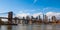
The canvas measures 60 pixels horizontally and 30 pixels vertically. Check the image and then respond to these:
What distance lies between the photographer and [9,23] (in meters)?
79.8

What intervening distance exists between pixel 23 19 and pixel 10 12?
A: 26.4 feet

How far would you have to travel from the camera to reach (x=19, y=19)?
268 ft

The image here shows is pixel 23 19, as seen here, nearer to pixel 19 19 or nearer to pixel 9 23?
pixel 19 19

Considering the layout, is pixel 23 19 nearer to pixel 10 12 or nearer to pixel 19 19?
pixel 19 19

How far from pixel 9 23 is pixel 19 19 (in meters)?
6.03

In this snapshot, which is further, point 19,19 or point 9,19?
point 19,19

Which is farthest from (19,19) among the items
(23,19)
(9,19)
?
(9,19)

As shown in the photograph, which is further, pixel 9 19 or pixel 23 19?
pixel 23 19

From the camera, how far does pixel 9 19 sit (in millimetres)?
75688

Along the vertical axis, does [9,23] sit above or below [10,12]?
below

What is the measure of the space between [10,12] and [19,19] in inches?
250

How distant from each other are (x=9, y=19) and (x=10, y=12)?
19.2 ft

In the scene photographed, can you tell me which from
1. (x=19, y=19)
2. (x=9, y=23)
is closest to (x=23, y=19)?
(x=19, y=19)

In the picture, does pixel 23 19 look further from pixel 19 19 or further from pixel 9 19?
pixel 9 19
